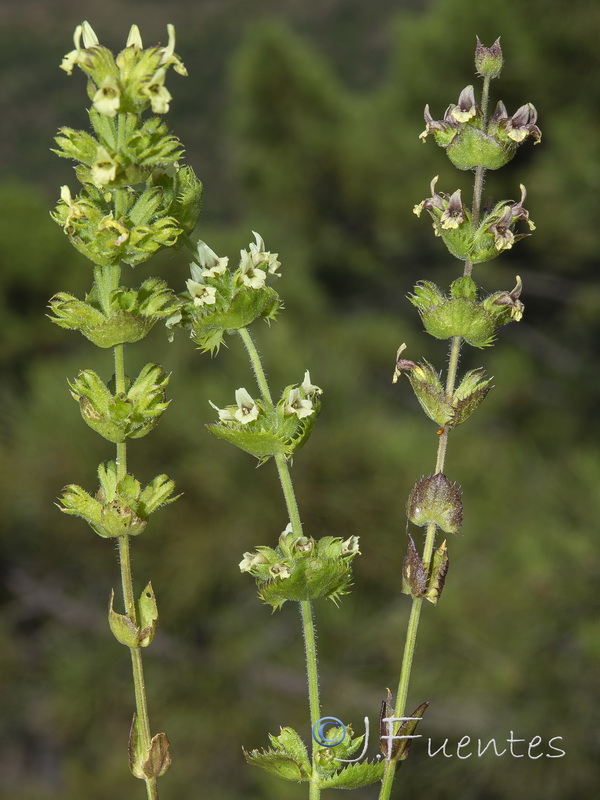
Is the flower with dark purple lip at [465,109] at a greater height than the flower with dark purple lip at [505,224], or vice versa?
the flower with dark purple lip at [465,109]

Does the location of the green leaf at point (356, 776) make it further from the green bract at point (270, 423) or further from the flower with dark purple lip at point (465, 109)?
the flower with dark purple lip at point (465, 109)

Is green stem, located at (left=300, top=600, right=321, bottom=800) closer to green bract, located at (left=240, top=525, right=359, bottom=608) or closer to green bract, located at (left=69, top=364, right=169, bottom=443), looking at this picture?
green bract, located at (left=240, top=525, right=359, bottom=608)

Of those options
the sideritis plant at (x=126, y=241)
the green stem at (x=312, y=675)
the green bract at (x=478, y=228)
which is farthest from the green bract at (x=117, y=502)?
the green bract at (x=478, y=228)

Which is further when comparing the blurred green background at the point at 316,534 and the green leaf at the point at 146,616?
the blurred green background at the point at 316,534

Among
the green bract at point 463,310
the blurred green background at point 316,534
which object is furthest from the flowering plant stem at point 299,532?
the blurred green background at point 316,534

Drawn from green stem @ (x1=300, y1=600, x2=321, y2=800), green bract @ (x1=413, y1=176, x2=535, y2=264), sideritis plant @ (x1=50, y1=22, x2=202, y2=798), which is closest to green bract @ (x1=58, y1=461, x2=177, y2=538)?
sideritis plant @ (x1=50, y1=22, x2=202, y2=798)

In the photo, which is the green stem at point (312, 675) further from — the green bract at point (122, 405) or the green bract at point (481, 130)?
the green bract at point (481, 130)

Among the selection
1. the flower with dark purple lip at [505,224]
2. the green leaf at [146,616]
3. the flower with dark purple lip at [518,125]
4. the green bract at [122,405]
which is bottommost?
the green leaf at [146,616]

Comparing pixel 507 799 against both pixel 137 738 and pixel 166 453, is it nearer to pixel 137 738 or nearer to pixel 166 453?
pixel 166 453
